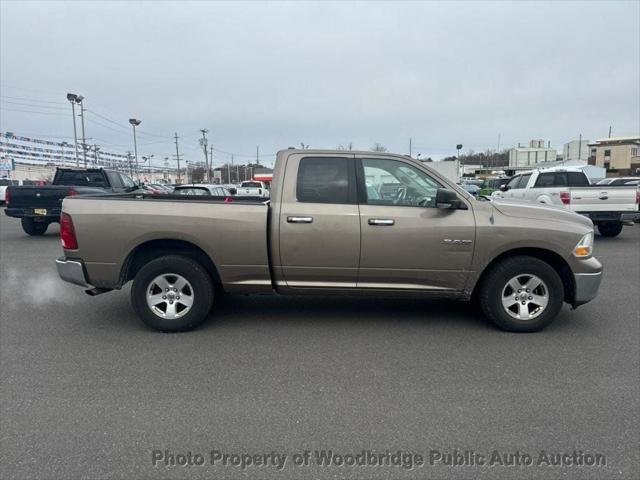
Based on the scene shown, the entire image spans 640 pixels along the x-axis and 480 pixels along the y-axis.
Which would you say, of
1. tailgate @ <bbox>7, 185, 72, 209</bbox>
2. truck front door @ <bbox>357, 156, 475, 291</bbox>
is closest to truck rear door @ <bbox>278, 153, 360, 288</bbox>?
truck front door @ <bbox>357, 156, 475, 291</bbox>

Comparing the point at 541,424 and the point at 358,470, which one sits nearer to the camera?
the point at 358,470

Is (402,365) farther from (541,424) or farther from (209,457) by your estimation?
(209,457)

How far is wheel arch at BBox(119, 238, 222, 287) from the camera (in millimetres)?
4754

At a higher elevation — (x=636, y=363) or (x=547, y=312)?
(x=547, y=312)

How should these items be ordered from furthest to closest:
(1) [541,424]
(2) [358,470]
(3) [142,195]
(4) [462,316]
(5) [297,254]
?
(3) [142,195] < (4) [462,316] < (5) [297,254] < (1) [541,424] < (2) [358,470]

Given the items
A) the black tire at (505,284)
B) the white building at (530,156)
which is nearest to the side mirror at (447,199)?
the black tire at (505,284)

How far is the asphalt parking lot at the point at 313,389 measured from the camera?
2.71 meters

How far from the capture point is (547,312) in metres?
4.61

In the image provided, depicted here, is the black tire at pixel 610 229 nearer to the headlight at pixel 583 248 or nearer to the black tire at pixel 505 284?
the headlight at pixel 583 248

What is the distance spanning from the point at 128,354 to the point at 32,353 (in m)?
0.91

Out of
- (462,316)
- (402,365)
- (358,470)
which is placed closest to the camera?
(358,470)

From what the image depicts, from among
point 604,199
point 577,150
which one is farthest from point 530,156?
point 604,199

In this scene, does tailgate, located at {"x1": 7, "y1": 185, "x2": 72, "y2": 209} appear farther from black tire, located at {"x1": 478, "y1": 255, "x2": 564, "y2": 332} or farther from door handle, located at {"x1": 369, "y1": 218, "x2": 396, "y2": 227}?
black tire, located at {"x1": 478, "y1": 255, "x2": 564, "y2": 332}

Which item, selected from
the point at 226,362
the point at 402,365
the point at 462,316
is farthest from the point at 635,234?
the point at 226,362
